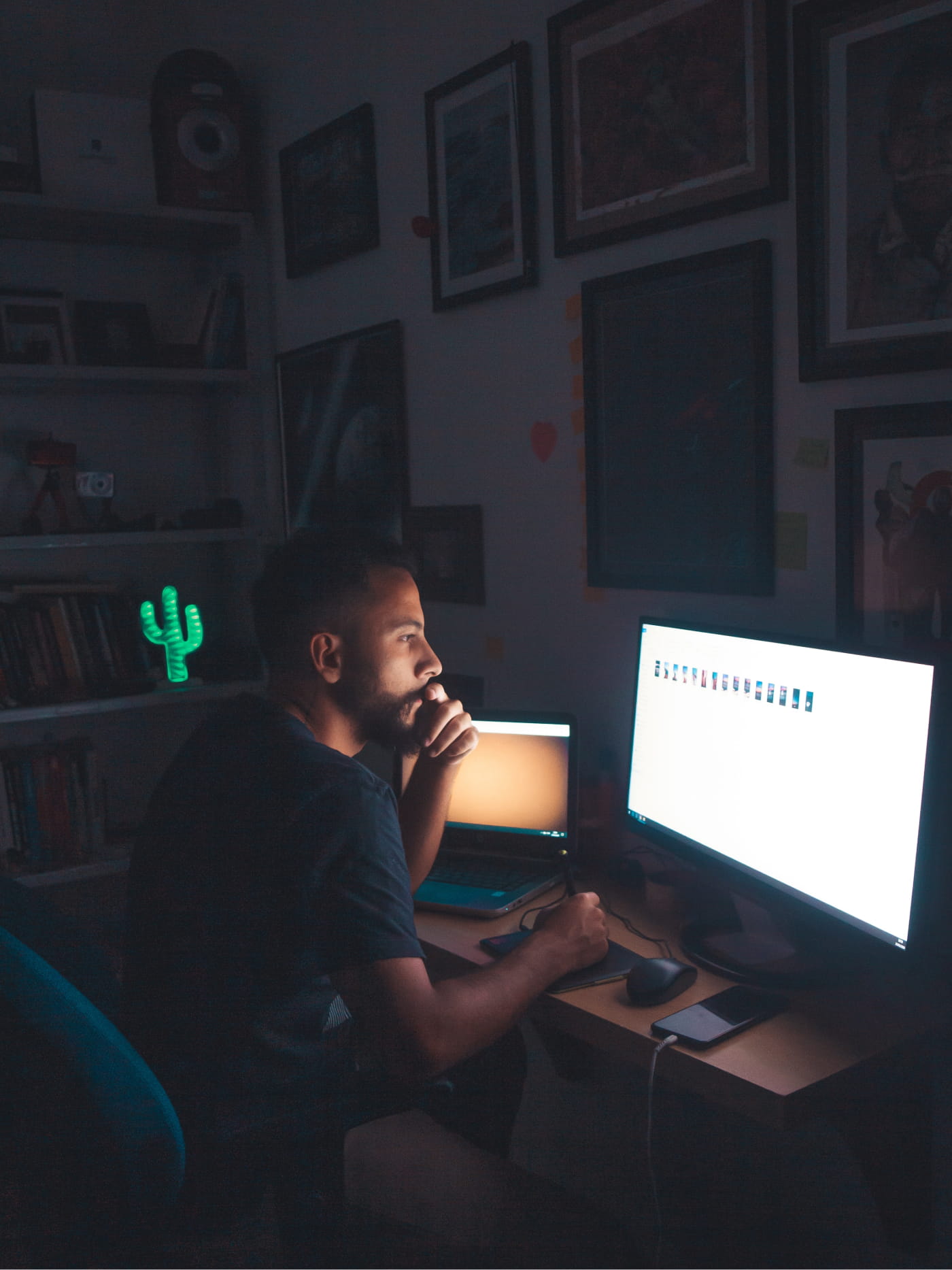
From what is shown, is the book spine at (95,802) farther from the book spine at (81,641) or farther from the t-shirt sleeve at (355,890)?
the t-shirt sleeve at (355,890)

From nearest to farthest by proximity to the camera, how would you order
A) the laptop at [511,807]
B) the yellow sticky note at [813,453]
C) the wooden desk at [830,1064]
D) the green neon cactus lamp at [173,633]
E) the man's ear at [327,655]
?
the wooden desk at [830,1064], the man's ear at [327,655], the yellow sticky note at [813,453], the laptop at [511,807], the green neon cactus lamp at [173,633]

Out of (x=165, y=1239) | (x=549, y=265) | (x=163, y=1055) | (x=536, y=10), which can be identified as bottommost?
(x=165, y=1239)

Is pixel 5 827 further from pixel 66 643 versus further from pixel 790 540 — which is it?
pixel 790 540

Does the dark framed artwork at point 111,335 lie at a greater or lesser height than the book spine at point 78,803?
greater

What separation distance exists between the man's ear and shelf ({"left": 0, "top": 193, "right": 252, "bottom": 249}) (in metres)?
1.80

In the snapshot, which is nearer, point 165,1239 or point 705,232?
point 165,1239

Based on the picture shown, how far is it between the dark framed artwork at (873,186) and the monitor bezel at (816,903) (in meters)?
0.42

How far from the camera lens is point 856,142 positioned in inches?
58.3

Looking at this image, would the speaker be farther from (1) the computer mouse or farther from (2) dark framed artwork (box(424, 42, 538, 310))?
(1) the computer mouse

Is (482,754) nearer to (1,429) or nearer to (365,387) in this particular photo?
(365,387)

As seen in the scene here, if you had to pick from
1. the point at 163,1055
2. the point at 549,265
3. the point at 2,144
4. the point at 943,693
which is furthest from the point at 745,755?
the point at 2,144

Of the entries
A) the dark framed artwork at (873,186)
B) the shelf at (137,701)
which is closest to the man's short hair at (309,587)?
the dark framed artwork at (873,186)

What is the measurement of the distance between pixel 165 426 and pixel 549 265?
1554 mm

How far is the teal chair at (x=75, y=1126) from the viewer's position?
102cm
